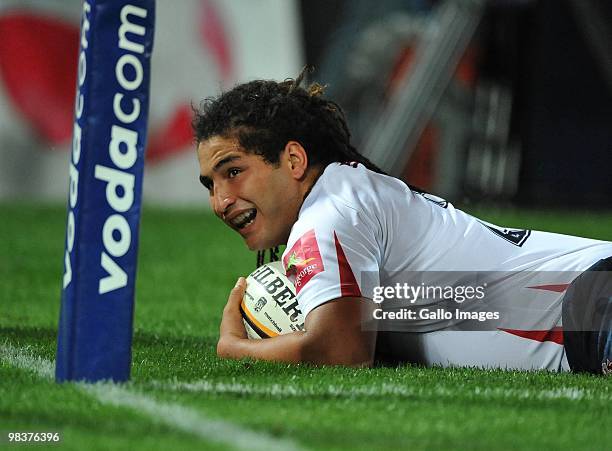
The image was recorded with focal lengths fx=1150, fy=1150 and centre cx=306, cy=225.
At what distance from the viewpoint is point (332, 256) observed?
410cm

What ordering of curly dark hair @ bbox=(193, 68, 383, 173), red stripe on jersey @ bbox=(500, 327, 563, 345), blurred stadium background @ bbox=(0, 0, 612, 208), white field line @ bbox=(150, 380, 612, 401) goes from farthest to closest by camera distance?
blurred stadium background @ bbox=(0, 0, 612, 208) < curly dark hair @ bbox=(193, 68, 383, 173) < red stripe on jersey @ bbox=(500, 327, 563, 345) < white field line @ bbox=(150, 380, 612, 401)

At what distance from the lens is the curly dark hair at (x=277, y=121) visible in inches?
178

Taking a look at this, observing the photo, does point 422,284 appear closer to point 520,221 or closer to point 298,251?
point 298,251

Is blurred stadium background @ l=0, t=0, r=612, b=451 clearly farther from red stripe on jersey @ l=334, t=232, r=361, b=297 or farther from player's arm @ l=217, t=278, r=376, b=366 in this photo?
red stripe on jersey @ l=334, t=232, r=361, b=297

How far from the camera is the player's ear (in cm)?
452

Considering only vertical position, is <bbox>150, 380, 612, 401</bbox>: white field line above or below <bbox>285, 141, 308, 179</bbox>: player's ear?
below

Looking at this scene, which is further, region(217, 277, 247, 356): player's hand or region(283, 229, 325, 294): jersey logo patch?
region(217, 277, 247, 356): player's hand

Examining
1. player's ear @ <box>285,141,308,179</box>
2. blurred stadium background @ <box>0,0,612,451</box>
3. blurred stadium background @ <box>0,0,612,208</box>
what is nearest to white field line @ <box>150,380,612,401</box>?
player's ear @ <box>285,141,308,179</box>

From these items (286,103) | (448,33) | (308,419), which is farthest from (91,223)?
(448,33)

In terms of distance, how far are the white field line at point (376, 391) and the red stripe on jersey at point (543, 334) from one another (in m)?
0.50

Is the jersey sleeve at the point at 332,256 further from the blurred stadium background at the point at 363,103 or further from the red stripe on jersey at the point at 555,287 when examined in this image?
the blurred stadium background at the point at 363,103

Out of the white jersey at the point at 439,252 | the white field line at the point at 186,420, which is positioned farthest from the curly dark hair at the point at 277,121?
the white field line at the point at 186,420

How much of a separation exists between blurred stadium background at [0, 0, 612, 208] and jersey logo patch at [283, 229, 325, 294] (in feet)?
33.9

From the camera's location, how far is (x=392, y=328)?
4500mm
